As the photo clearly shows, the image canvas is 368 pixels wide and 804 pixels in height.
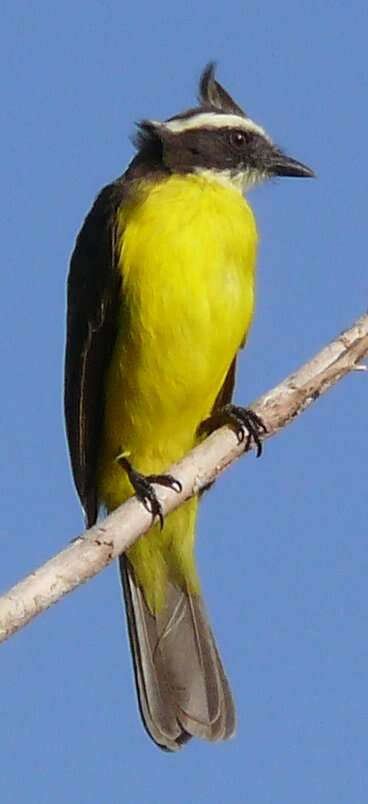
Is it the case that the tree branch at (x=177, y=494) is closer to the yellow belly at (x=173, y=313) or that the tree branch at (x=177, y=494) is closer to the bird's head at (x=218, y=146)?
the yellow belly at (x=173, y=313)

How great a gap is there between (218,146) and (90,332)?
3.74 ft

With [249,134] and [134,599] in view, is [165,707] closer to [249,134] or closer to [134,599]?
[134,599]

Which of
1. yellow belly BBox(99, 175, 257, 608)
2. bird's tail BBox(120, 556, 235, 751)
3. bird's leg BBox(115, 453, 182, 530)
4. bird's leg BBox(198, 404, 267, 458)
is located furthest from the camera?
bird's tail BBox(120, 556, 235, 751)

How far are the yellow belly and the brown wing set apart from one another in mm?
68

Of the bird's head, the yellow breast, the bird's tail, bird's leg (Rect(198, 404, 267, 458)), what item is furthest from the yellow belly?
the bird's tail

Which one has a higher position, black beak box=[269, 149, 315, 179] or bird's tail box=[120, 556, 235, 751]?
black beak box=[269, 149, 315, 179]

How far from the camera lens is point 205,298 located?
770cm

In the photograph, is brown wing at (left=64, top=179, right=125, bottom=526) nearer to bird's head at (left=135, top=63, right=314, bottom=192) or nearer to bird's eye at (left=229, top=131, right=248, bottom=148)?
bird's head at (left=135, top=63, right=314, bottom=192)

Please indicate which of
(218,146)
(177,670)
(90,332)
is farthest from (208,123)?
(177,670)

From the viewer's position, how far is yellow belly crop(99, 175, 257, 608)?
7.69 metres

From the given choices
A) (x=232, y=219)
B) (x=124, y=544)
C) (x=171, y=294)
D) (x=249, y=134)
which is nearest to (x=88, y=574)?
(x=124, y=544)

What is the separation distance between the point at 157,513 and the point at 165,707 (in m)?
1.84

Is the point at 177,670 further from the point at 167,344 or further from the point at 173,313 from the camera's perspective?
the point at 173,313

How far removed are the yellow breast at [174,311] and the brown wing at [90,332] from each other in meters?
0.07
